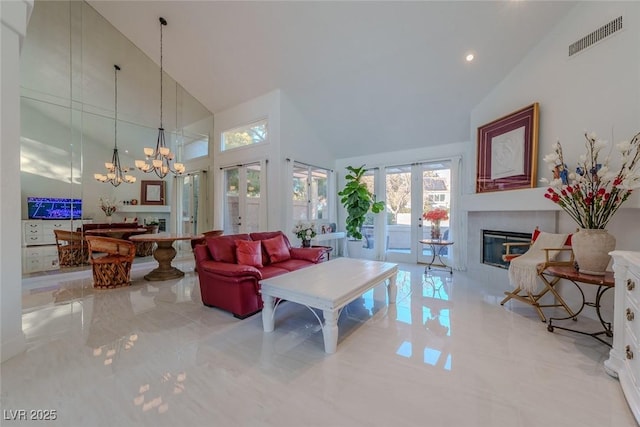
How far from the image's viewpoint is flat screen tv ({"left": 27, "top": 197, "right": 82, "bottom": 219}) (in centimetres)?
406

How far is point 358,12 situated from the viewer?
349 cm

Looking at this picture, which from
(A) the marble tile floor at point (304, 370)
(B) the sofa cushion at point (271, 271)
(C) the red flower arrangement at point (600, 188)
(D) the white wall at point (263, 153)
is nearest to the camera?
(A) the marble tile floor at point (304, 370)

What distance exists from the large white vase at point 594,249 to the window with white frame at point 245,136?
501 centimetres

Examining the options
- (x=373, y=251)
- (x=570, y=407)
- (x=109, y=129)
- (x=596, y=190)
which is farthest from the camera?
(x=373, y=251)

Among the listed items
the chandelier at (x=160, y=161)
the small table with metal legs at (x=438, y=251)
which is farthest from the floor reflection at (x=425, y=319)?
the chandelier at (x=160, y=161)

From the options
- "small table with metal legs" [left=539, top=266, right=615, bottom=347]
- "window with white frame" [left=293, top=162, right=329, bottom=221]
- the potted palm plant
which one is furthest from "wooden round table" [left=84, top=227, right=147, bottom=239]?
"small table with metal legs" [left=539, top=266, right=615, bottom=347]

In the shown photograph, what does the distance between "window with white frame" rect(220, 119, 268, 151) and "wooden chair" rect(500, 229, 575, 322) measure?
4757 mm

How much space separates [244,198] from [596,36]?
589cm

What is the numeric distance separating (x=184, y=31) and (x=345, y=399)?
5829 millimetres

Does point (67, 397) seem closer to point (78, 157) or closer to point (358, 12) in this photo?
point (78, 157)

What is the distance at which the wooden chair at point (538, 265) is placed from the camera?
8.98 ft

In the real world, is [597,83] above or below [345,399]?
above

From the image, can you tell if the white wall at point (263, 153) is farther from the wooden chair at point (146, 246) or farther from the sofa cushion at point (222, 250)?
the sofa cushion at point (222, 250)

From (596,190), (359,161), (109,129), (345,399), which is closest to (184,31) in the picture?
(109,129)
